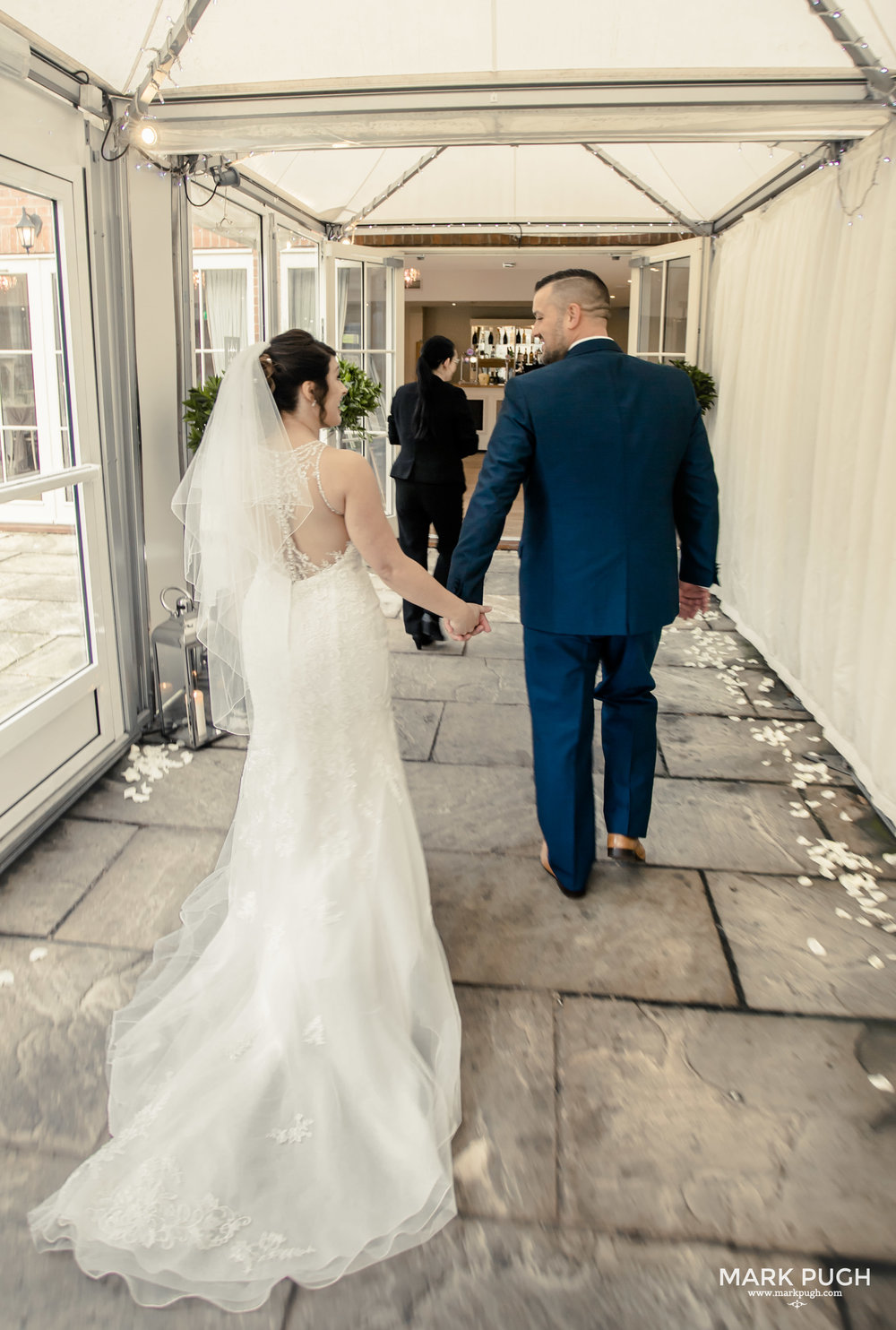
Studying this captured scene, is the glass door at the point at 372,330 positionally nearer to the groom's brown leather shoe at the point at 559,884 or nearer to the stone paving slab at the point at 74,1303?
the groom's brown leather shoe at the point at 559,884

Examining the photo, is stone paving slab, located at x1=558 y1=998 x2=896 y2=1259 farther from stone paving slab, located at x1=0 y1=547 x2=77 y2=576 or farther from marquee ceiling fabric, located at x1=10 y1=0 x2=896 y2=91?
marquee ceiling fabric, located at x1=10 y1=0 x2=896 y2=91

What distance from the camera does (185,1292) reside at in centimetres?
Answer: 156

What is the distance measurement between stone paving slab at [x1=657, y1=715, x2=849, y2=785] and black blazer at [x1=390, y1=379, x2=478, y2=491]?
5.87 ft

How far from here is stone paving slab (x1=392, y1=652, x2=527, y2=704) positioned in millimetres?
4586

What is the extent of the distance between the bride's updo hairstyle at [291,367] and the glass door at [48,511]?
4.06 feet

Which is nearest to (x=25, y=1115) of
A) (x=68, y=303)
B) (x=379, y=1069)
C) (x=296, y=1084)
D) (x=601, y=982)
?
(x=296, y=1084)

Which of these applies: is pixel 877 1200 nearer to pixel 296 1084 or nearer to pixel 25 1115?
pixel 296 1084

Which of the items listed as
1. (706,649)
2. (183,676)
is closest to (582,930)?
(183,676)

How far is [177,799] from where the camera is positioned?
3469 mm

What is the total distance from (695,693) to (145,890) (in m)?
2.90

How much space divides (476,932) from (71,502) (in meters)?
2.19

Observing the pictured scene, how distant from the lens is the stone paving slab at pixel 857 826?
10.2ft

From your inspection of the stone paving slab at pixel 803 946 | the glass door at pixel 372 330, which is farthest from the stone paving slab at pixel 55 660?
the glass door at pixel 372 330

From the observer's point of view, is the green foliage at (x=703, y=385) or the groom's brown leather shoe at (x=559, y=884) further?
the green foliage at (x=703, y=385)
